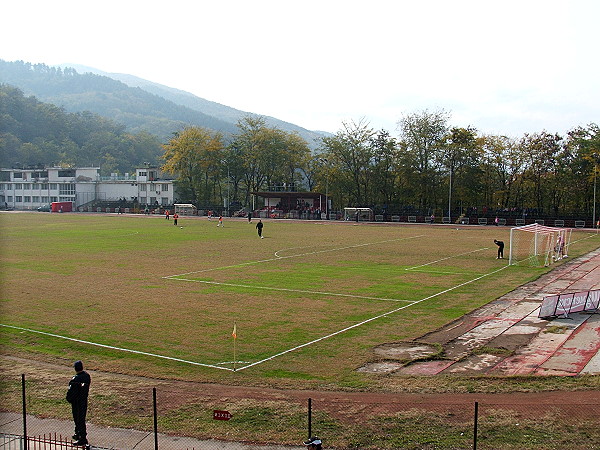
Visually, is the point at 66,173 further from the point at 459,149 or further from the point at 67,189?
the point at 459,149

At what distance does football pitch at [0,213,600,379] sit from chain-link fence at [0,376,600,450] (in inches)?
107

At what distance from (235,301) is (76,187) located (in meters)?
121

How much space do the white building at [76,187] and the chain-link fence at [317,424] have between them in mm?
117271

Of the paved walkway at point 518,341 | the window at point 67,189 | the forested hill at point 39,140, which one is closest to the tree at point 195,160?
the window at point 67,189

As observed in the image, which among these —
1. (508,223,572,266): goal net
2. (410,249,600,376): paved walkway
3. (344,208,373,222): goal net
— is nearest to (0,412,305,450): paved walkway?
(410,249,600,376): paved walkway

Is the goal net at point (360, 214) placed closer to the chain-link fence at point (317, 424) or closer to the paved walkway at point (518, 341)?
the paved walkway at point (518, 341)

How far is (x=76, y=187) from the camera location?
134000mm

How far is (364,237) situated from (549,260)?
74.1ft

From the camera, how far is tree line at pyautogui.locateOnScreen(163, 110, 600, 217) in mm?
94062

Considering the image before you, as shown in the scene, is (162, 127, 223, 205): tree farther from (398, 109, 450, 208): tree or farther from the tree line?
(398, 109, 450, 208): tree

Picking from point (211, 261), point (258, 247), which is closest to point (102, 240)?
point (258, 247)

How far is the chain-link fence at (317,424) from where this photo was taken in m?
10.4

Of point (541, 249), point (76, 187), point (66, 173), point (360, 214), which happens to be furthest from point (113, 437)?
point (66, 173)

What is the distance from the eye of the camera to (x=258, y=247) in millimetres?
46812
